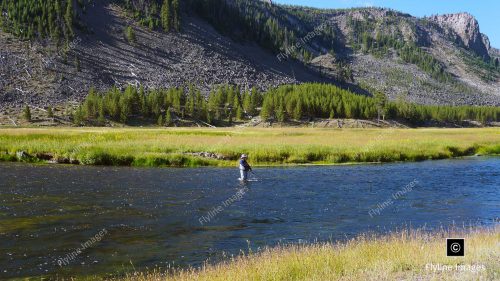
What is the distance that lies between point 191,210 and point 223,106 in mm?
130312

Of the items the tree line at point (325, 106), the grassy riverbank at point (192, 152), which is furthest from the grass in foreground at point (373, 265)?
the tree line at point (325, 106)

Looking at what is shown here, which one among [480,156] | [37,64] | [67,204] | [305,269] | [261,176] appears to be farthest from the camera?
[37,64]

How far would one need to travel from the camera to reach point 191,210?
28.9m

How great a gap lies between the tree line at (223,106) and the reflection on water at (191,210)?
84388 millimetres

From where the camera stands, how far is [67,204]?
30.1 meters

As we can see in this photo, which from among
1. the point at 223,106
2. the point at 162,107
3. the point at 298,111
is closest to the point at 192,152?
the point at 162,107

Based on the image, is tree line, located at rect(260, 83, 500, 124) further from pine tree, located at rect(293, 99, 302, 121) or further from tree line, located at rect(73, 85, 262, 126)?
tree line, located at rect(73, 85, 262, 126)

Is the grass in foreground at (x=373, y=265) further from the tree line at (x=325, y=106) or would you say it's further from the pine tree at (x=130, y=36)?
the pine tree at (x=130, y=36)

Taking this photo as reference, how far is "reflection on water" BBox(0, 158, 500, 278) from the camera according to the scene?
2019 cm

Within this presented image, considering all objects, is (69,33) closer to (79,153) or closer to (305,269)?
(79,153)

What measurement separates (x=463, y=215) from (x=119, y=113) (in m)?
115

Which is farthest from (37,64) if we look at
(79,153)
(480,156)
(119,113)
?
(480,156)

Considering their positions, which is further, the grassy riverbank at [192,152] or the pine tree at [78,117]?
the pine tree at [78,117]

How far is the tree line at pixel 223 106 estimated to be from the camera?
130625mm
